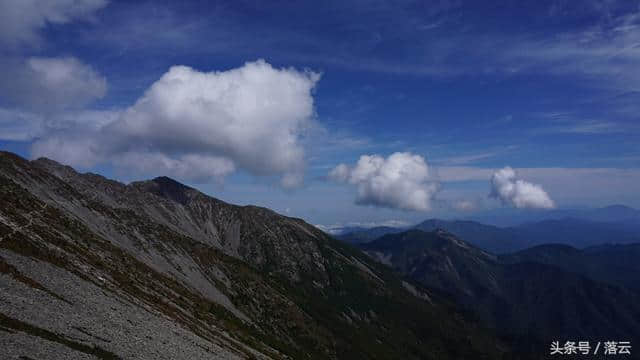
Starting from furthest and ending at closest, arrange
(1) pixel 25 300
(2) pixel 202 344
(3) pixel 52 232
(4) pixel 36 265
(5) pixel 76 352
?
(3) pixel 52 232
(2) pixel 202 344
(4) pixel 36 265
(1) pixel 25 300
(5) pixel 76 352

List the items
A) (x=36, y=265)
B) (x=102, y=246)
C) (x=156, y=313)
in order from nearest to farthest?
(x=36, y=265) < (x=156, y=313) < (x=102, y=246)

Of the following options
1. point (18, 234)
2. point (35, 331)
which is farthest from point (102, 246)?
point (35, 331)

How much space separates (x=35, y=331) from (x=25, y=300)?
1029cm

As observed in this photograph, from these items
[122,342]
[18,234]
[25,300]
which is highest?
[18,234]

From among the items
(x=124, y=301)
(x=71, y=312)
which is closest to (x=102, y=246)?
(x=124, y=301)

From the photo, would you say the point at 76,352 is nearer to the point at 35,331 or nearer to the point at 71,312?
the point at 35,331

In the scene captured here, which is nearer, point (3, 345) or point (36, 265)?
point (3, 345)

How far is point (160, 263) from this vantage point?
198 meters

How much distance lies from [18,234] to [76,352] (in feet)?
172

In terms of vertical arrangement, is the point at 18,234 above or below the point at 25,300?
above

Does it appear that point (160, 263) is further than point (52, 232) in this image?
Yes

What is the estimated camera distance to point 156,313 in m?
93.9

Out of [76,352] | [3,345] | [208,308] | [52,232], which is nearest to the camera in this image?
[3,345]

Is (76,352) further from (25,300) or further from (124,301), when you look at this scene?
(124,301)
